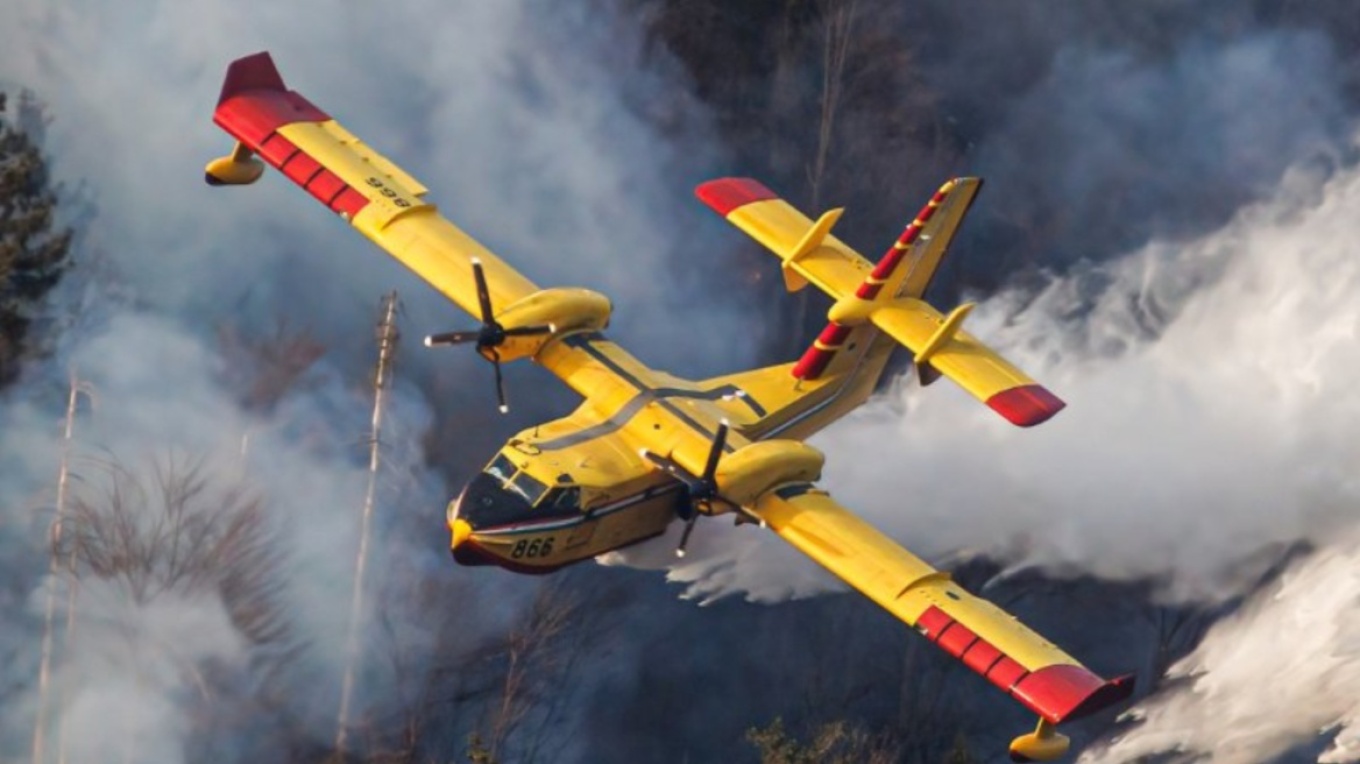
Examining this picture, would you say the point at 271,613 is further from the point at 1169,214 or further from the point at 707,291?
the point at 1169,214

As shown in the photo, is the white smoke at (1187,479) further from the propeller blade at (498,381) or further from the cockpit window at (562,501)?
the cockpit window at (562,501)

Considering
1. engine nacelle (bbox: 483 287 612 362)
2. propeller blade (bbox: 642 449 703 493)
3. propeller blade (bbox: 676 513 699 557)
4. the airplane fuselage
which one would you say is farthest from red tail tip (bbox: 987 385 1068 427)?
engine nacelle (bbox: 483 287 612 362)

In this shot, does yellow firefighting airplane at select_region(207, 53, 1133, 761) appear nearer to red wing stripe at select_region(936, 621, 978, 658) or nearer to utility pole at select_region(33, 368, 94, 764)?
red wing stripe at select_region(936, 621, 978, 658)

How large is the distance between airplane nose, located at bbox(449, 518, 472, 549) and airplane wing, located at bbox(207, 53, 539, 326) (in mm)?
5205

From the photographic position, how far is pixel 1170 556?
73125mm

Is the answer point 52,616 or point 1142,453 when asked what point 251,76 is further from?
point 1142,453

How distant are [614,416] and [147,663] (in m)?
9.64

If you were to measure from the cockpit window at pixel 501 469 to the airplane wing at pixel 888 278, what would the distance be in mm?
7697

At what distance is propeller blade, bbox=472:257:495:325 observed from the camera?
65.8 metres

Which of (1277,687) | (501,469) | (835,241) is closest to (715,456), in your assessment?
(501,469)

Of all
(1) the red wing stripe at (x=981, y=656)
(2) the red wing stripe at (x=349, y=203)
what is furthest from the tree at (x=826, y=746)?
(2) the red wing stripe at (x=349, y=203)

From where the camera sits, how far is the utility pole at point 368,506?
69000 millimetres

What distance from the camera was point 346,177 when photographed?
69.8 meters

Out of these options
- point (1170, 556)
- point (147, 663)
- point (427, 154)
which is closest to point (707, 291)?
point (427, 154)
